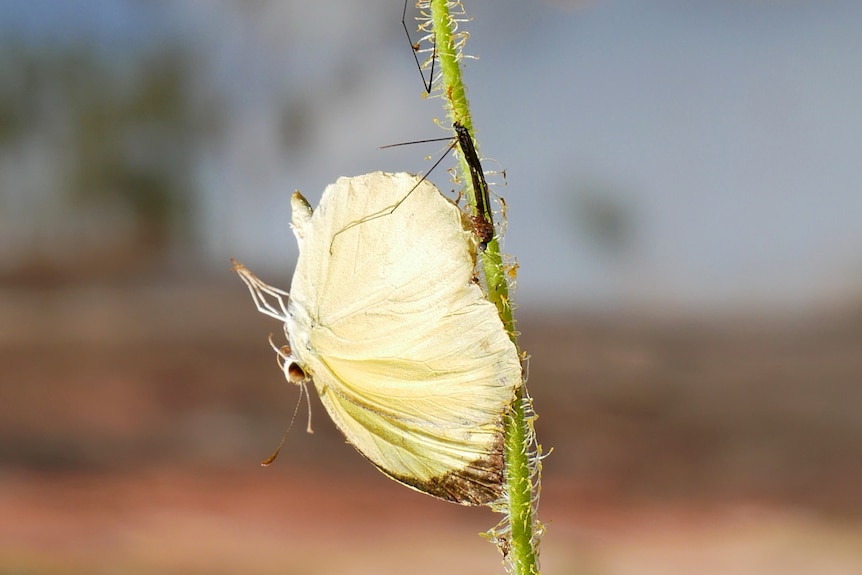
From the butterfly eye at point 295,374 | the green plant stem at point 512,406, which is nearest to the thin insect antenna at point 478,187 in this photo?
the green plant stem at point 512,406

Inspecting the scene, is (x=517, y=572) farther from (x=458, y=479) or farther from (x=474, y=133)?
(x=474, y=133)

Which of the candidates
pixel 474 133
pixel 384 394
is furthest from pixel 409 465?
pixel 474 133

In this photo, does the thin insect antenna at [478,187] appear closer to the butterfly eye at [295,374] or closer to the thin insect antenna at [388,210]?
the thin insect antenna at [388,210]

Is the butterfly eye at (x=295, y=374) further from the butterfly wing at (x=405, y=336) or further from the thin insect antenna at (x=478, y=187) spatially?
the thin insect antenna at (x=478, y=187)

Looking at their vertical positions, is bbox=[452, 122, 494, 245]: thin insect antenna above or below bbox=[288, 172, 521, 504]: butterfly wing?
above

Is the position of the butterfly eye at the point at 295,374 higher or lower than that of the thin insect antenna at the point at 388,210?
lower

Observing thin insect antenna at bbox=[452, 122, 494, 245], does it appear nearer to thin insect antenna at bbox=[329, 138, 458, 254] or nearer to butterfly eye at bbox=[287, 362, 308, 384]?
thin insect antenna at bbox=[329, 138, 458, 254]

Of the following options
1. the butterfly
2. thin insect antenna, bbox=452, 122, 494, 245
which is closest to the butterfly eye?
the butterfly
